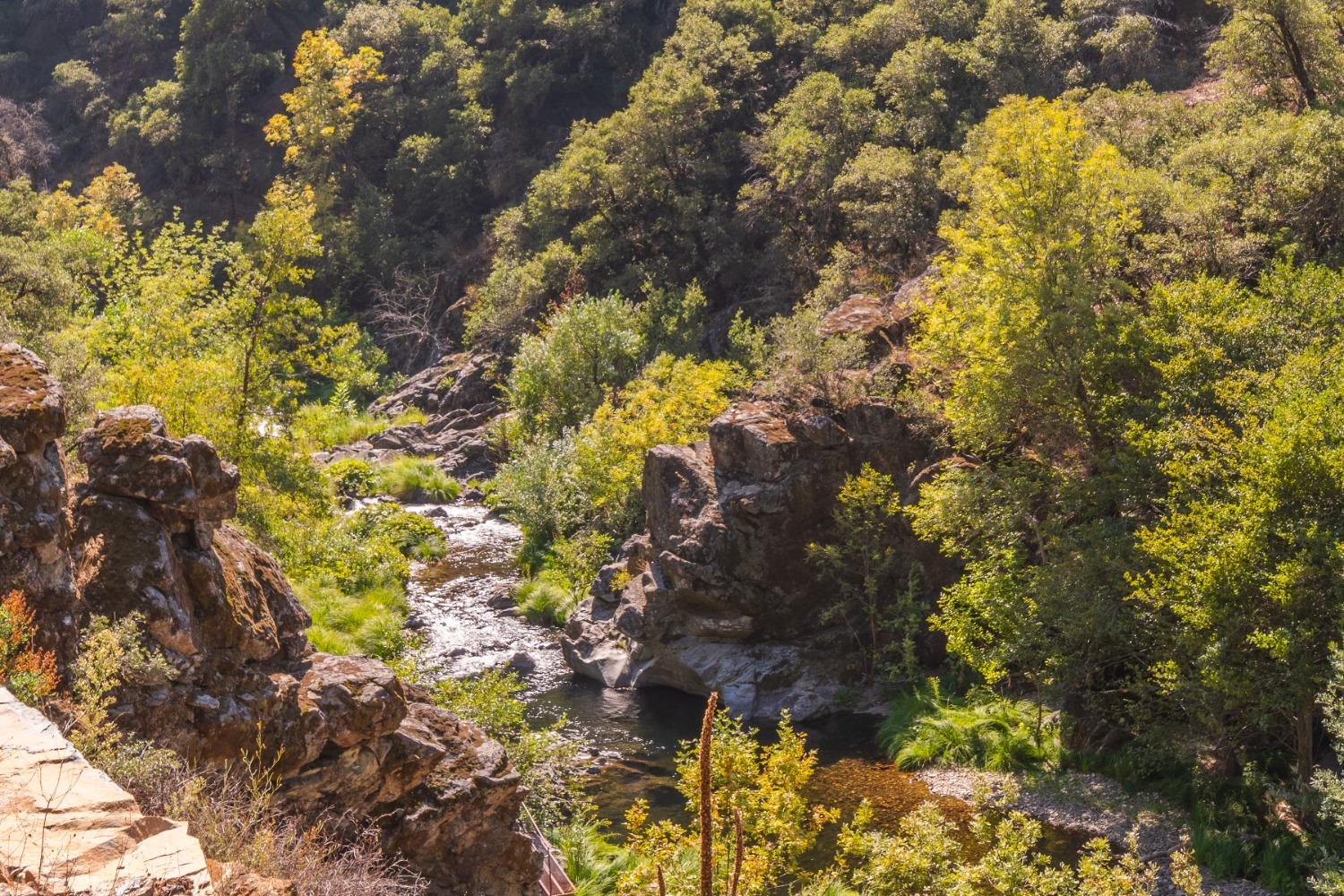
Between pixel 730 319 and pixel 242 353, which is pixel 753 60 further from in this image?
pixel 242 353

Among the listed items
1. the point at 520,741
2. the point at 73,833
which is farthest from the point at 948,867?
the point at 73,833

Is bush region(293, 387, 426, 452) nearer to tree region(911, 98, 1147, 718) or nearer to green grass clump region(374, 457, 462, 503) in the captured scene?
green grass clump region(374, 457, 462, 503)

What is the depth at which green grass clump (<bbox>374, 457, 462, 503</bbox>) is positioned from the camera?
39625 mm

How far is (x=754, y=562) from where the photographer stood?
2461 cm

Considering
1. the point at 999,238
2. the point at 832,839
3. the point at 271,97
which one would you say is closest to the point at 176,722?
the point at 832,839

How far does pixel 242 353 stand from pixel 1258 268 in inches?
882

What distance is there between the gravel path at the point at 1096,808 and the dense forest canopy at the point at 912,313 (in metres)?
0.63

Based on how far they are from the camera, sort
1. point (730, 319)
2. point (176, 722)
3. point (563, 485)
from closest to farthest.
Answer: point (176, 722)
point (563, 485)
point (730, 319)

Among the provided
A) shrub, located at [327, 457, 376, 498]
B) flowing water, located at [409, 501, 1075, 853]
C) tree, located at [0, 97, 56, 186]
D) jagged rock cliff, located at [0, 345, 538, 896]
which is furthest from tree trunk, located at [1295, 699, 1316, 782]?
tree, located at [0, 97, 56, 186]

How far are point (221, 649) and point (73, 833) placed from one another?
4.33m

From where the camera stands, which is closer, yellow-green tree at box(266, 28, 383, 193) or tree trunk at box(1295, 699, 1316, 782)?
tree trunk at box(1295, 699, 1316, 782)

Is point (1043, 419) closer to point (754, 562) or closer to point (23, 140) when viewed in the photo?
point (754, 562)

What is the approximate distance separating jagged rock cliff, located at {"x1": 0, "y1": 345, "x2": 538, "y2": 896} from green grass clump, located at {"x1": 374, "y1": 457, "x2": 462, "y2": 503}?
91.5 ft

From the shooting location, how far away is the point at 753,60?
49219 mm
